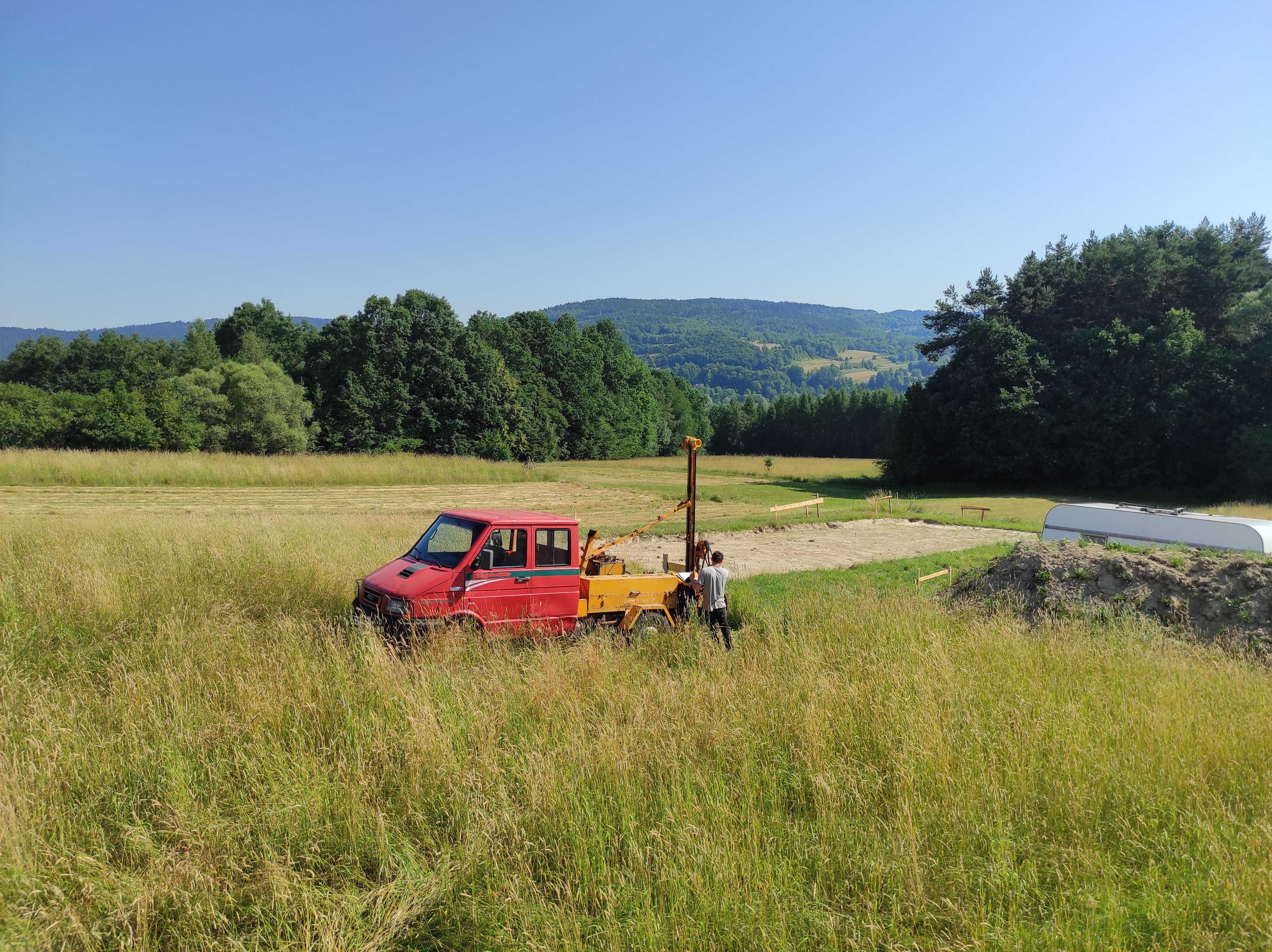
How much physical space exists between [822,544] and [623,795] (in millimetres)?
19966

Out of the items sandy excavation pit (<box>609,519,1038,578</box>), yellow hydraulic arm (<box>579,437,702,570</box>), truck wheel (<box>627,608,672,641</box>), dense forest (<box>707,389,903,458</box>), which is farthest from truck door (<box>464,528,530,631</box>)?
dense forest (<box>707,389,903,458</box>)

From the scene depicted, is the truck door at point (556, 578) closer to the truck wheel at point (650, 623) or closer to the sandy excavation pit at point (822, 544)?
the truck wheel at point (650, 623)

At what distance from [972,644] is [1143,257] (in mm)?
54276

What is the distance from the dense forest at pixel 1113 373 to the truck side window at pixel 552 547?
142 feet

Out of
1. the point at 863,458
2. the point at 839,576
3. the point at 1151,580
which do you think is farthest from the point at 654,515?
the point at 863,458

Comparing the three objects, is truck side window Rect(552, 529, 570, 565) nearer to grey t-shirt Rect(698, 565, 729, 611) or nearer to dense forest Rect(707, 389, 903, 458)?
grey t-shirt Rect(698, 565, 729, 611)

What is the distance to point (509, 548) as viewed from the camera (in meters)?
9.96

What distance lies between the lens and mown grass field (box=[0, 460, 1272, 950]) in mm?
3988

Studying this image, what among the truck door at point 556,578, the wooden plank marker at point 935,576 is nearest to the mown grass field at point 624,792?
the truck door at point 556,578

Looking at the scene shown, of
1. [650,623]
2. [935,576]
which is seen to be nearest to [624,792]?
[650,623]

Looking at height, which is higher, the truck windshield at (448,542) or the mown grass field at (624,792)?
the truck windshield at (448,542)

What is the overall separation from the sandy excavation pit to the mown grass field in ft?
30.5

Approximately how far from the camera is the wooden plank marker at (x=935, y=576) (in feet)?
51.5

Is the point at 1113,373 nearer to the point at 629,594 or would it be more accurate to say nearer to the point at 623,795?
the point at 629,594
